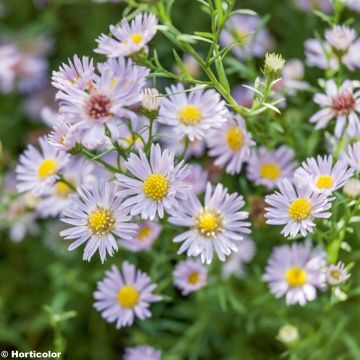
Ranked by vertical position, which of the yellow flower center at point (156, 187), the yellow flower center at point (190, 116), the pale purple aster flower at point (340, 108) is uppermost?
the yellow flower center at point (190, 116)

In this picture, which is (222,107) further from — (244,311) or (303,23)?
(303,23)

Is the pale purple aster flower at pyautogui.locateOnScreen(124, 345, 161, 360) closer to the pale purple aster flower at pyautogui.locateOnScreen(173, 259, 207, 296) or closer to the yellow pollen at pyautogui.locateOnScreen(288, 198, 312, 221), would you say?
the pale purple aster flower at pyautogui.locateOnScreen(173, 259, 207, 296)

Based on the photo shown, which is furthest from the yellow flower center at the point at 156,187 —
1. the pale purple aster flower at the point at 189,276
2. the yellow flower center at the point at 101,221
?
the pale purple aster flower at the point at 189,276

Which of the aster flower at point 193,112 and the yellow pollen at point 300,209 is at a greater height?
the aster flower at point 193,112

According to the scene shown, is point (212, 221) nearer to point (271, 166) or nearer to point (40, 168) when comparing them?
point (271, 166)

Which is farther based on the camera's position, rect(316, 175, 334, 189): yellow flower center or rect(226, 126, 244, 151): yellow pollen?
rect(226, 126, 244, 151): yellow pollen

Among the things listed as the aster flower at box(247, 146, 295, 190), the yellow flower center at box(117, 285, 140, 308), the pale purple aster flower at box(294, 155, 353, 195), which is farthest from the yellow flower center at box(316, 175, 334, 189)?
the yellow flower center at box(117, 285, 140, 308)

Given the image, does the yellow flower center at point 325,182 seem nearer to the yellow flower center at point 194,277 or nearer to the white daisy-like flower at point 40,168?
the yellow flower center at point 194,277

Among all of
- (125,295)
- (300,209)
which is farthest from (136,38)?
(125,295)
